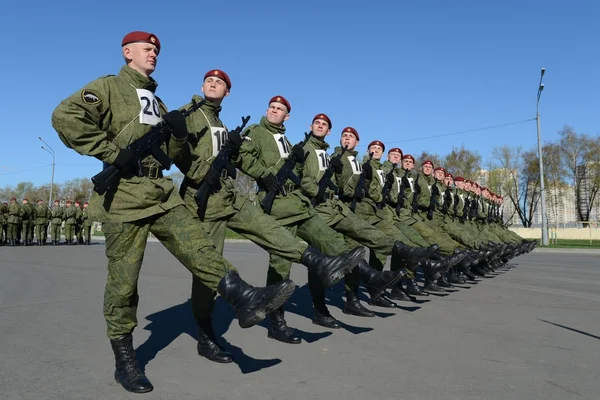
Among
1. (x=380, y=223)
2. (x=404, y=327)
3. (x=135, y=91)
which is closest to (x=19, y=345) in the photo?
(x=135, y=91)

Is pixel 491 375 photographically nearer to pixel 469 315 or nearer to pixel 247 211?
pixel 247 211

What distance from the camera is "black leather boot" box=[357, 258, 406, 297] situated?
17.2ft

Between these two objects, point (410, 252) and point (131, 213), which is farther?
point (410, 252)

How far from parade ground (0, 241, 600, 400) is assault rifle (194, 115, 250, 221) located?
1230 mm

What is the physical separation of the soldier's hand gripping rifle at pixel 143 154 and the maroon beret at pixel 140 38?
2.01 feet

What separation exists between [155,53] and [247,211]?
1.43 m

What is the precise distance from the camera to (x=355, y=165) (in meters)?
6.88

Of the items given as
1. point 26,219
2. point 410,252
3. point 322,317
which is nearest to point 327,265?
point 322,317

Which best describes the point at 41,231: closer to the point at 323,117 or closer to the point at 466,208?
the point at 466,208

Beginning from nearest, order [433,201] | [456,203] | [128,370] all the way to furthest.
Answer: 1. [128,370]
2. [433,201]
3. [456,203]

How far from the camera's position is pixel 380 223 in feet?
23.1

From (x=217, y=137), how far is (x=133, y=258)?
4.67 ft

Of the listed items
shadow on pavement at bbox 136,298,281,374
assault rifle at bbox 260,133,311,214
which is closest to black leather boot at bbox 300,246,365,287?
shadow on pavement at bbox 136,298,281,374

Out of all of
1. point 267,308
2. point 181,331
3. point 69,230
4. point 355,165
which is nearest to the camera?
point 267,308
